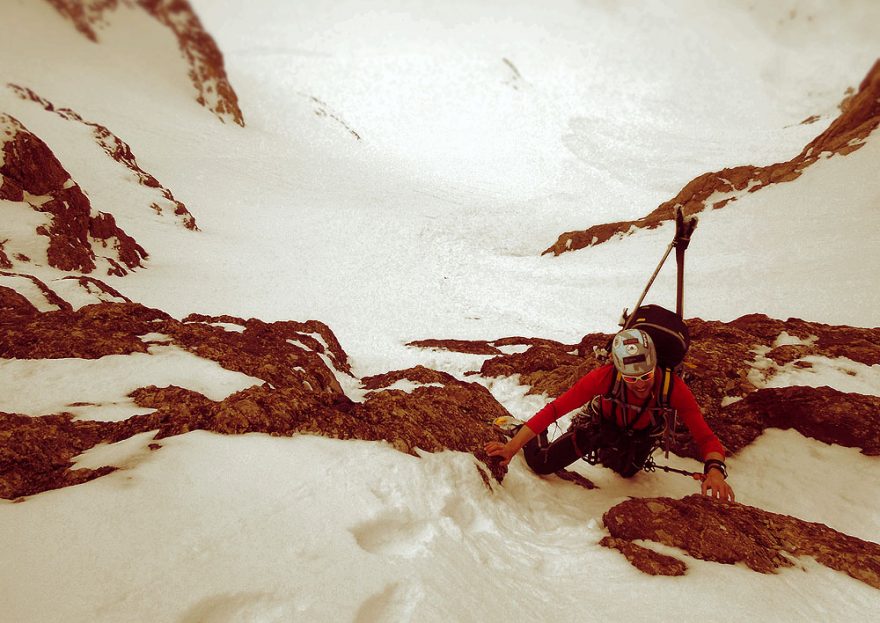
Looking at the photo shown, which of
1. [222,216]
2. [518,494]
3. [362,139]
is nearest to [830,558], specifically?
[518,494]

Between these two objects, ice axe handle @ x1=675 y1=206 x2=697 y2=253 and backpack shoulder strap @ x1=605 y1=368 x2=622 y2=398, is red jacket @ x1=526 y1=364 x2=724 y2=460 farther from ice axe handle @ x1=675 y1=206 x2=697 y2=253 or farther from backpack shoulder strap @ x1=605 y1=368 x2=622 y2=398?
ice axe handle @ x1=675 y1=206 x2=697 y2=253

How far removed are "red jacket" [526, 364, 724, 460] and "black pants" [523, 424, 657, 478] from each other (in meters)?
0.19

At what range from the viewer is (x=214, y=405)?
3.94 meters

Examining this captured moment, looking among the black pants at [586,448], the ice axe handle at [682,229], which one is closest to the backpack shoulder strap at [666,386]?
the black pants at [586,448]

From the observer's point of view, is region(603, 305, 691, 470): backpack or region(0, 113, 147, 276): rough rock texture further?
region(0, 113, 147, 276): rough rock texture

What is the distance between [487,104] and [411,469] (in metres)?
74.4

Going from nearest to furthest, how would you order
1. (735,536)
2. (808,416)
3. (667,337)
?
(735,536)
(667,337)
(808,416)

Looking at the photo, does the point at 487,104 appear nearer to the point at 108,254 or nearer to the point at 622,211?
the point at 622,211

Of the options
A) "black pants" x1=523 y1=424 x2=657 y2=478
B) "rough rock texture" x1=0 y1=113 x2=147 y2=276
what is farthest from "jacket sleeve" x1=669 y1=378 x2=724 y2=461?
"rough rock texture" x1=0 y1=113 x2=147 y2=276

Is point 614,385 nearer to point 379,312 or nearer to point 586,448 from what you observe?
point 586,448

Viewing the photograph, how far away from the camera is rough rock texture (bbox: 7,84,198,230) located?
20.7 metres

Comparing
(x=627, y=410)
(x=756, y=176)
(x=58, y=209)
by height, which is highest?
(x=756, y=176)

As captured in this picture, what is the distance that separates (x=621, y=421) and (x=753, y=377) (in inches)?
142

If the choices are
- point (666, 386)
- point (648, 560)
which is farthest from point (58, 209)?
point (648, 560)
